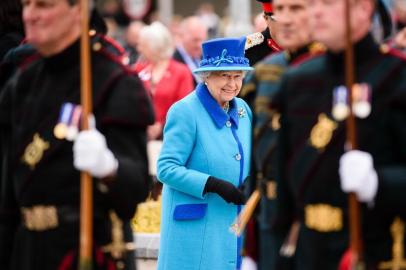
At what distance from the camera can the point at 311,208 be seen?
6.90m

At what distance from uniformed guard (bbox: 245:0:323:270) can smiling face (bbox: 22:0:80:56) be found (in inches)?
39.5

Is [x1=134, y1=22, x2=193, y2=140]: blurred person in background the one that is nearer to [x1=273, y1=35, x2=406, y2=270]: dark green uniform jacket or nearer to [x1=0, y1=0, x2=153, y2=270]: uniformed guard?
[x1=0, y1=0, x2=153, y2=270]: uniformed guard

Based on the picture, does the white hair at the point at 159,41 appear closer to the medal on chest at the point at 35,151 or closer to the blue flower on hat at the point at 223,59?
the blue flower on hat at the point at 223,59

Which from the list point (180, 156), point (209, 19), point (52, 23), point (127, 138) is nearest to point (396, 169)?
point (127, 138)

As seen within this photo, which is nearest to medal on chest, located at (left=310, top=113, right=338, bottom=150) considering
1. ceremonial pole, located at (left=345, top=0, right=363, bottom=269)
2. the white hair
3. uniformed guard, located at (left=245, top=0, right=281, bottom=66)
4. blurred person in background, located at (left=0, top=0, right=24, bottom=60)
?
ceremonial pole, located at (left=345, top=0, right=363, bottom=269)

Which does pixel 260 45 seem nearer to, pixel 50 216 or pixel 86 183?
pixel 50 216

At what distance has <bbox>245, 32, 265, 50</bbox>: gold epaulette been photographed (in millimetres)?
11320

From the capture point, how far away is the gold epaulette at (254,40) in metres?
11.3

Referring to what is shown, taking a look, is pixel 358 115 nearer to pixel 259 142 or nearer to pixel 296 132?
pixel 296 132

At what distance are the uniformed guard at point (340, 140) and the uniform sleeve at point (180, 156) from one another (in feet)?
8.64

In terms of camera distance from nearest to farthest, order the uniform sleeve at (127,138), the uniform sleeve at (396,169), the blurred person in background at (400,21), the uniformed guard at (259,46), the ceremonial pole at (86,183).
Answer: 1. the uniform sleeve at (396,169)
2. the ceremonial pole at (86,183)
3. the uniform sleeve at (127,138)
4. the blurred person in background at (400,21)
5. the uniformed guard at (259,46)

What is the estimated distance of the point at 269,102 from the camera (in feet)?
24.1

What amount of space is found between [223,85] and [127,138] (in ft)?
9.98

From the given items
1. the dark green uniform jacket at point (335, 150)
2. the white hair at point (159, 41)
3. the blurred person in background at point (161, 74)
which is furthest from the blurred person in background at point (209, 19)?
the dark green uniform jacket at point (335, 150)
